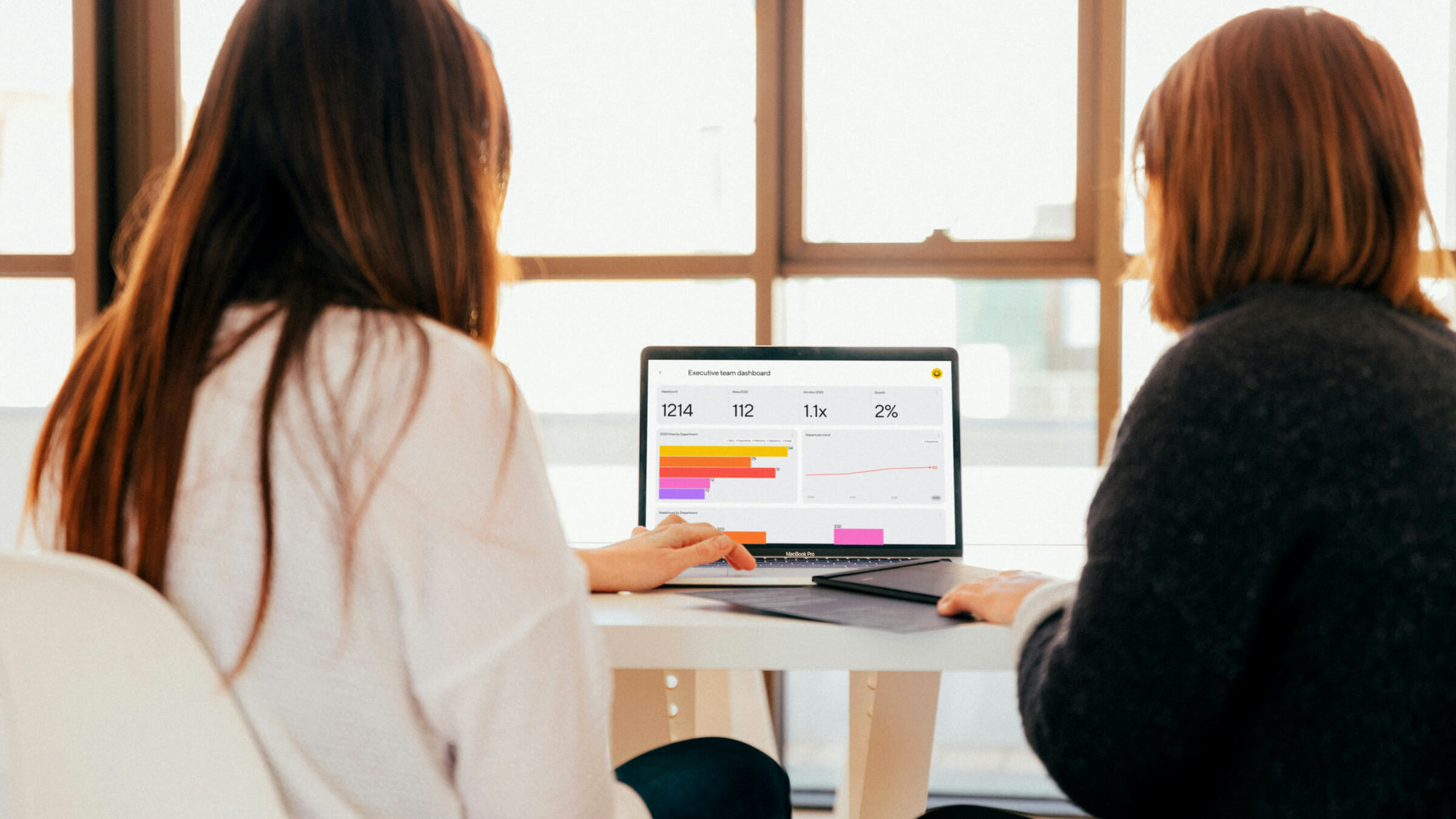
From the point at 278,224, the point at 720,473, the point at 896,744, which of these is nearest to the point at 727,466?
the point at 720,473

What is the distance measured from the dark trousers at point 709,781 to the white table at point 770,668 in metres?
0.08

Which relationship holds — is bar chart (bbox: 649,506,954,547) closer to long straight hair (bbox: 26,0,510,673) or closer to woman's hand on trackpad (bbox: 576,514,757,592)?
woman's hand on trackpad (bbox: 576,514,757,592)

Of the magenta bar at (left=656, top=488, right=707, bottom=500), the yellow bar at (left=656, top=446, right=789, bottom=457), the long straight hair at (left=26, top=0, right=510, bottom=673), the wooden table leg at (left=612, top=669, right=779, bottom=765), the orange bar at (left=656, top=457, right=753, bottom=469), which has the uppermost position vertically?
the long straight hair at (left=26, top=0, right=510, bottom=673)

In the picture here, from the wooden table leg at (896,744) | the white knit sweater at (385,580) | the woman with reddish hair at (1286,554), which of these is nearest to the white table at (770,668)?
the wooden table leg at (896,744)

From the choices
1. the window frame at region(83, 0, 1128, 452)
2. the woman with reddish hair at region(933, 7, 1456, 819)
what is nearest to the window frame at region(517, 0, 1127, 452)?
the window frame at region(83, 0, 1128, 452)

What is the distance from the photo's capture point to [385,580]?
0.64 meters

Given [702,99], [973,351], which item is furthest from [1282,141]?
[702,99]

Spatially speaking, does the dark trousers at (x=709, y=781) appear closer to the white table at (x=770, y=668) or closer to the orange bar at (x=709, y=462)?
the white table at (x=770, y=668)

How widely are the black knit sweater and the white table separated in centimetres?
31

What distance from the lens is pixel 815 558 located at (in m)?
1.48

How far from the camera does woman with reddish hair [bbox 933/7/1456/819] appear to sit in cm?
64

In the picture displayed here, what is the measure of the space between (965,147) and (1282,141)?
1.69m

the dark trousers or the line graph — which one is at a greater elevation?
the line graph

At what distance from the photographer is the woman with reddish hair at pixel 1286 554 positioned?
2.11ft
